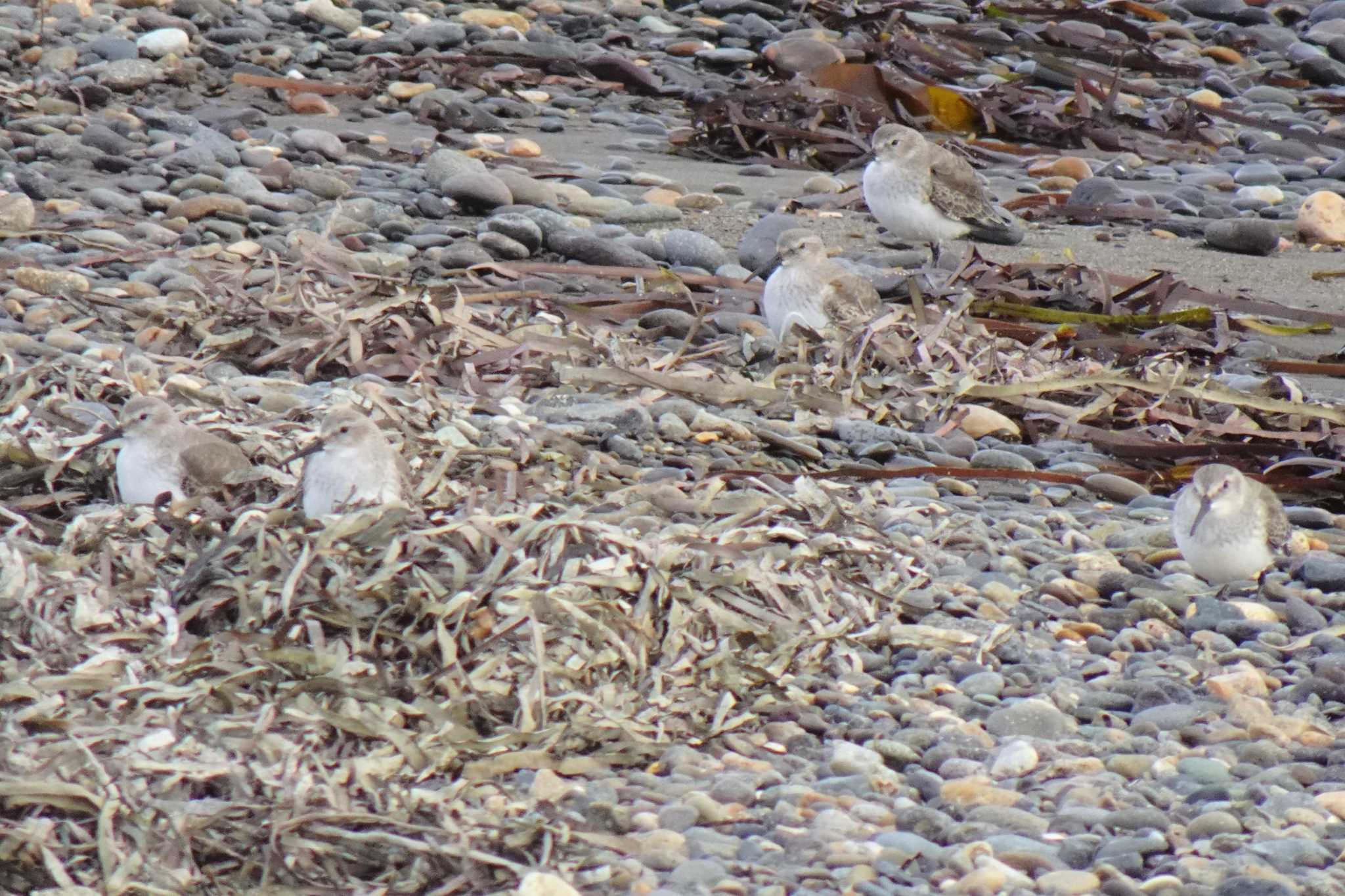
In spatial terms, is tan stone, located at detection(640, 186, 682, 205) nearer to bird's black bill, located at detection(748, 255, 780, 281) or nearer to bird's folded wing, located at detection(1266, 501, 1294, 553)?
bird's black bill, located at detection(748, 255, 780, 281)

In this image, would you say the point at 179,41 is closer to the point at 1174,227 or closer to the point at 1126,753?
the point at 1174,227

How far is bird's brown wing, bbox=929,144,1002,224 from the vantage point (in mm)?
7891

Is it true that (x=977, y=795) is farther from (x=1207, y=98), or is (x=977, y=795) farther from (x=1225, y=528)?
(x=1207, y=98)

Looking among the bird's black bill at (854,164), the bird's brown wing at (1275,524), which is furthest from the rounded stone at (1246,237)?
the bird's brown wing at (1275,524)

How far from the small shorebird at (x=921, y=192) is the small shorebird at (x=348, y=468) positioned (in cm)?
423

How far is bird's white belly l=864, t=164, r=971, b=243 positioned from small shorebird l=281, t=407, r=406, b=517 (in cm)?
422

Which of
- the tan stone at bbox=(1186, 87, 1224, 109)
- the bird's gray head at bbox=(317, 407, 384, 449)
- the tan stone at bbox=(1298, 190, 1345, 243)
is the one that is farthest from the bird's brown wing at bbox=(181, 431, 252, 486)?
the tan stone at bbox=(1186, 87, 1224, 109)

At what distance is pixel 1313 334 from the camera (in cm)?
718

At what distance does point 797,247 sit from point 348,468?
9.78 ft

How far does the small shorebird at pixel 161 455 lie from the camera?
13.8ft

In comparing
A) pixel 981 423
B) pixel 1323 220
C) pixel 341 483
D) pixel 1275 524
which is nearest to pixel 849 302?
pixel 981 423

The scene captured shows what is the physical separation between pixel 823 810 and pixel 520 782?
0.59 meters

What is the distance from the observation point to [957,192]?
26.2 feet

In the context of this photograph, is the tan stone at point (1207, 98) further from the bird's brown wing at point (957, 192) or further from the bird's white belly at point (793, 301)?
the bird's white belly at point (793, 301)
